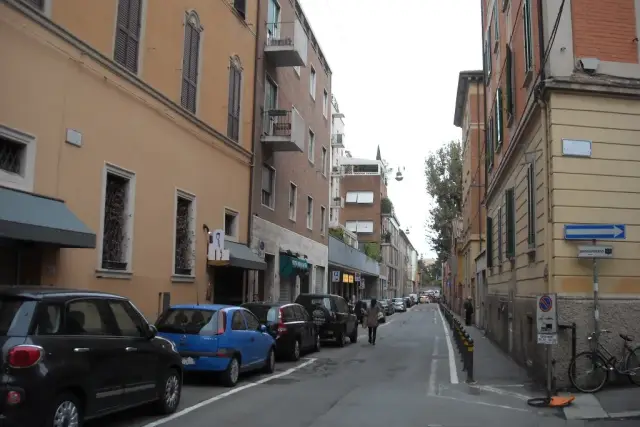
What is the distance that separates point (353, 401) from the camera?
10523mm

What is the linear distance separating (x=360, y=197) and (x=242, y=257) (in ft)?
190

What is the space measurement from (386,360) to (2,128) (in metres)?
11.3

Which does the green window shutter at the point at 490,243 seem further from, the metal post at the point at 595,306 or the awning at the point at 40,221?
the awning at the point at 40,221

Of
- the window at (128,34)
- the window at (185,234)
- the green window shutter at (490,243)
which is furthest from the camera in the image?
the green window shutter at (490,243)

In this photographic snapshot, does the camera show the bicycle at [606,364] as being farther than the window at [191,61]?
No

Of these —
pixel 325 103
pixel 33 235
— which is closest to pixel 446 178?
pixel 325 103

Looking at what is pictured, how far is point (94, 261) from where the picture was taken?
42.3 ft

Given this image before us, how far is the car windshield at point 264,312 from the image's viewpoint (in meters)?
15.7

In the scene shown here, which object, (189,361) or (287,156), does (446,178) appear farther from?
(189,361)

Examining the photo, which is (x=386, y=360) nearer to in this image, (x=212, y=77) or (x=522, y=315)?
(x=522, y=315)

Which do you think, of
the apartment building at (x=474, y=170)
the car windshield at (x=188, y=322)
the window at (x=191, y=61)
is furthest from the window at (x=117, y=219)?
the apartment building at (x=474, y=170)

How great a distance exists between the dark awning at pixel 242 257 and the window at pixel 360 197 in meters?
55.8

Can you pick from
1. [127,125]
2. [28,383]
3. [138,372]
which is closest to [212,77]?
[127,125]

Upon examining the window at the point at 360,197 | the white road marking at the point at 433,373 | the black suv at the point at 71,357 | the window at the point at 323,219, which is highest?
the window at the point at 360,197
